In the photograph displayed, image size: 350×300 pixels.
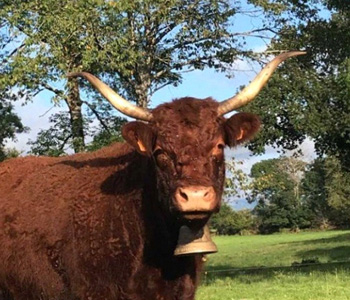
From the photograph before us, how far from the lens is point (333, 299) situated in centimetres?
1254

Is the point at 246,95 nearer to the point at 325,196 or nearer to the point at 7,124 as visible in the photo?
the point at 7,124

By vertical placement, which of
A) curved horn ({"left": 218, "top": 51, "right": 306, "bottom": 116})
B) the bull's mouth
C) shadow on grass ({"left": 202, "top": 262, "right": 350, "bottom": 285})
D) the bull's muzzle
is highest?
curved horn ({"left": 218, "top": 51, "right": 306, "bottom": 116})

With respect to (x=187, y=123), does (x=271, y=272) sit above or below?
below

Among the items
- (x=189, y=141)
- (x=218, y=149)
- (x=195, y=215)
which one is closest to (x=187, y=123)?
(x=189, y=141)

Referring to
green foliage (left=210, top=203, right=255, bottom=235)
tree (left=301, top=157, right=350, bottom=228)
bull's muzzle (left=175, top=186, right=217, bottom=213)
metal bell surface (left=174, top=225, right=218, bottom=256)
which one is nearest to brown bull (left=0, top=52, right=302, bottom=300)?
bull's muzzle (left=175, top=186, right=217, bottom=213)

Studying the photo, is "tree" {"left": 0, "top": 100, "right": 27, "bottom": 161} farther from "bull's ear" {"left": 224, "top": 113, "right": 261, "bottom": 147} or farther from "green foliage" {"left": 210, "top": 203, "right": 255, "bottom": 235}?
"green foliage" {"left": 210, "top": 203, "right": 255, "bottom": 235}

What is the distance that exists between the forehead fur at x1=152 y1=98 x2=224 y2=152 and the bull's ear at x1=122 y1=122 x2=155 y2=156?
9 centimetres

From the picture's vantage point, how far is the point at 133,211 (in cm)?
631

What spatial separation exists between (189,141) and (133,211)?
1014 millimetres

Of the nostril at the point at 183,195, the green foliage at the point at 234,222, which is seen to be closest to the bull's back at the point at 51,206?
the nostril at the point at 183,195

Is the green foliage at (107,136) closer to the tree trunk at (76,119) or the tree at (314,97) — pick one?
the tree trunk at (76,119)

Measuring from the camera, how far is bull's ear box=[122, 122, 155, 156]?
5969 mm

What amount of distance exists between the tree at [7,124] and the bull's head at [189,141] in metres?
16.7

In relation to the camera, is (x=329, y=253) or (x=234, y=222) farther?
(x=234, y=222)
